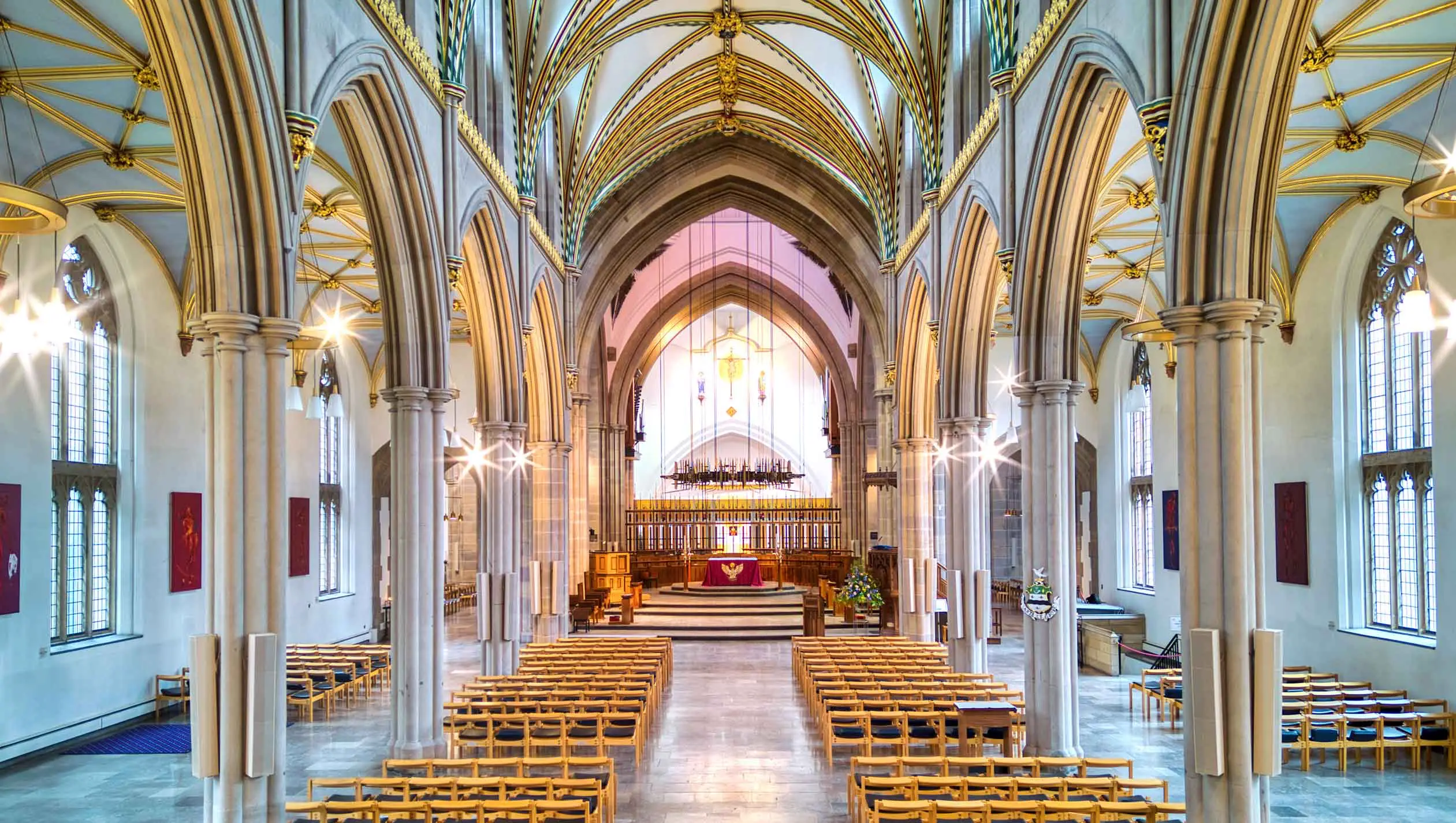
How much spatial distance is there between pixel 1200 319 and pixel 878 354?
19611mm

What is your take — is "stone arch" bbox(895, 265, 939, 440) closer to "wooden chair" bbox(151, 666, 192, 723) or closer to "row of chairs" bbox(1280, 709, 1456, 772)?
"row of chairs" bbox(1280, 709, 1456, 772)

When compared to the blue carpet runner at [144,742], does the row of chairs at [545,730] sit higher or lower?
higher

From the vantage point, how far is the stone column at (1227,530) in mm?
Result: 8133

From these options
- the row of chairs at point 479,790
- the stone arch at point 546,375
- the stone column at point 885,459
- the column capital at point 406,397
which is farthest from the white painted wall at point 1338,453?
the stone arch at point 546,375

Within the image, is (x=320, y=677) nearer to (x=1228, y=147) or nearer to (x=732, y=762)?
(x=732, y=762)

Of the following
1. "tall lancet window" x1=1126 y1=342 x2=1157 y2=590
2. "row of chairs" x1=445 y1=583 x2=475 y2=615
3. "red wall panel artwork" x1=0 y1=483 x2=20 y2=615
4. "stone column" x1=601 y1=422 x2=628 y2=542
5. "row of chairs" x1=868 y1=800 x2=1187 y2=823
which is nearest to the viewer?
"row of chairs" x1=868 y1=800 x2=1187 y2=823

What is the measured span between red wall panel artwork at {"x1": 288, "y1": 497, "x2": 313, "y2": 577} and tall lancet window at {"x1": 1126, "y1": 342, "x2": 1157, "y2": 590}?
748 inches

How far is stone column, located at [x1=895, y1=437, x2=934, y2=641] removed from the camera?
2164 cm

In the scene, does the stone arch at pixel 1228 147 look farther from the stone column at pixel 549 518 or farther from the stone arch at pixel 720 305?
the stone arch at pixel 720 305

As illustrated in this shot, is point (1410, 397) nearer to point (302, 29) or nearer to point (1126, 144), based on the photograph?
point (1126, 144)

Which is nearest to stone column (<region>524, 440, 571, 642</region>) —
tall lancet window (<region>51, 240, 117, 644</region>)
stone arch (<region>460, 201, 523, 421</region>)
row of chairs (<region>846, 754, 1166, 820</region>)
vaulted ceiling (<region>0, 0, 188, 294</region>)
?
stone arch (<region>460, 201, 523, 421</region>)

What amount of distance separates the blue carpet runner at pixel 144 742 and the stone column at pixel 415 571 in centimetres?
329

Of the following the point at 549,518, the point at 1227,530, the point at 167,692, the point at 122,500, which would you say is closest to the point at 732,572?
the point at 549,518

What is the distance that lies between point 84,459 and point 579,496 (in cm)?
1490
